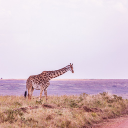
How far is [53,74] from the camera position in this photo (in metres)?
17.7

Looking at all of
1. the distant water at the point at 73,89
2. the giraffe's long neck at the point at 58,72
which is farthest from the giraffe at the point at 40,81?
the distant water at the point at 73,89

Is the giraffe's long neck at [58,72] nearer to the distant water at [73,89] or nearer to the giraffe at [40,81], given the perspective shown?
the giraffe at [40,81]

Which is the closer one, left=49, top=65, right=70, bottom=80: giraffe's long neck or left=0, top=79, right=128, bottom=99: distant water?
left=49, top=65, right=70, bottom=80: giraffe's long neck

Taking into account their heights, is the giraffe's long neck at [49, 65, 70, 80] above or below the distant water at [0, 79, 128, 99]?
above

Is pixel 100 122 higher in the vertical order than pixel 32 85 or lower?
lower

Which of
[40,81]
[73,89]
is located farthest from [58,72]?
[73,89]

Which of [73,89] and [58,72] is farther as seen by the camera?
[73,89]

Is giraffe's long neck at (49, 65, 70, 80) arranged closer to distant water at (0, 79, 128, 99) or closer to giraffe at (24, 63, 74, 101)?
giraffe at (24, 63, 74, 101)

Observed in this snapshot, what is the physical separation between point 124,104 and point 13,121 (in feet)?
28.6

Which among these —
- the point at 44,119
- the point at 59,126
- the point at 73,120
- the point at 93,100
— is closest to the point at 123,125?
the point at 73,120

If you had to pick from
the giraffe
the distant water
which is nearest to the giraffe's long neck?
the giraffe

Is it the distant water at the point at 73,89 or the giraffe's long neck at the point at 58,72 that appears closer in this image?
the giraffe's long neck at the point at 58,72

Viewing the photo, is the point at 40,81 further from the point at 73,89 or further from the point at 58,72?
the point at 73,89

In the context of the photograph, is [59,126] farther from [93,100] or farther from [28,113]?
[93,100]
